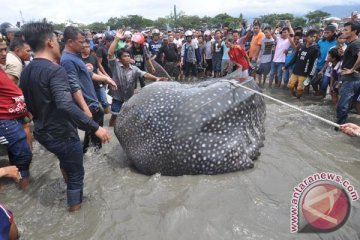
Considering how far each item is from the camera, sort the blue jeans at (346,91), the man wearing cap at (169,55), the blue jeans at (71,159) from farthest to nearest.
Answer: the man wearing cap at (169,55) → the blue jeans at (346,91) → the blue jeans at (71,159)

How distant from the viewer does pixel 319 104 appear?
307 inches

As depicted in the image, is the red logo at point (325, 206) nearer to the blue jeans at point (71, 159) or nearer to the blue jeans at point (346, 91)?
the blue jeans at point (71, 159)

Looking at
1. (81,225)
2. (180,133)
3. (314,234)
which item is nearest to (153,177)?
(180,133)

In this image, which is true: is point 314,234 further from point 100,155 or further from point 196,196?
point 100,155

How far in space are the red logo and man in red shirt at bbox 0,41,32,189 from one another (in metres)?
3.34

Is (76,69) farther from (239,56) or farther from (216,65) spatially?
(216,65)

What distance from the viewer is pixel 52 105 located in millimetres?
2949

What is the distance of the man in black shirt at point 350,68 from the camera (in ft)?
17.9

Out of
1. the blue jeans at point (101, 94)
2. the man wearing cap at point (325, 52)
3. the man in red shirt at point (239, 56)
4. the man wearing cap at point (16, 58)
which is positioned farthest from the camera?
the man in red shirt at point (239, 56)

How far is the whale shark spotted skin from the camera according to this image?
11.6 ft

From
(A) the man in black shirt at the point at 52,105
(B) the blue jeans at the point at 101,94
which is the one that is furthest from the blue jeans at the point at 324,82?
(A) the man in black shirt at the point at 52,105

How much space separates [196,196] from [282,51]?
7.25 metres

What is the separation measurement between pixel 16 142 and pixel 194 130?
2243mm

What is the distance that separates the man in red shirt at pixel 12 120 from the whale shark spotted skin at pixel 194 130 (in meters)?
1.34
